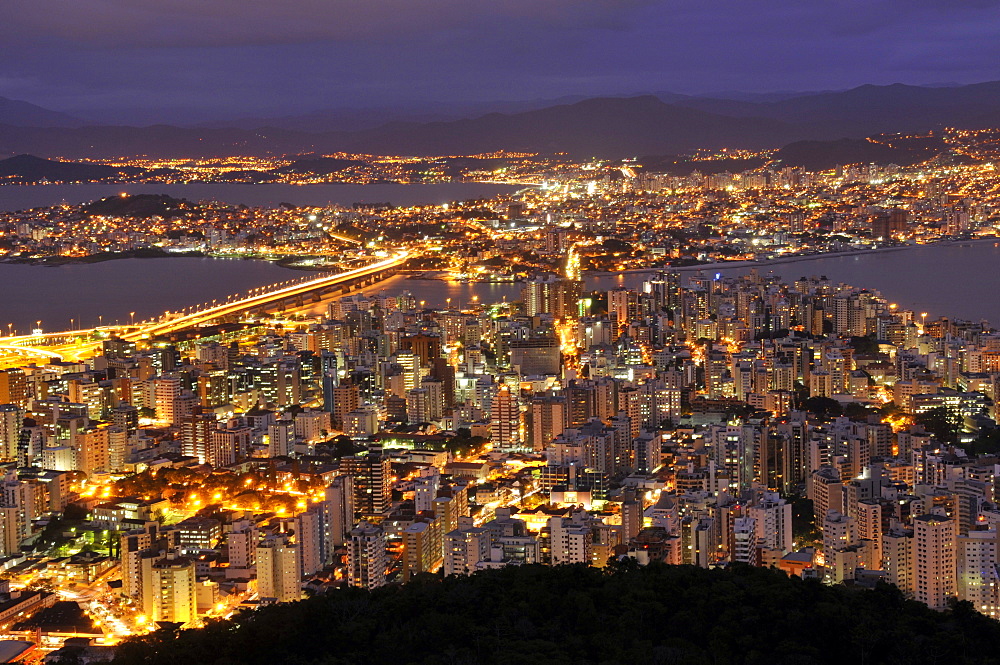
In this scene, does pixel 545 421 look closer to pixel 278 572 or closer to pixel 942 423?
pixel 942 423

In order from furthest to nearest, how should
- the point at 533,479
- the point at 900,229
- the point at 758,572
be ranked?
the point at 900,229, the point at 533,479, the point at 758,572

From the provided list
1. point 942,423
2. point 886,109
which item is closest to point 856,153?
point 886,109

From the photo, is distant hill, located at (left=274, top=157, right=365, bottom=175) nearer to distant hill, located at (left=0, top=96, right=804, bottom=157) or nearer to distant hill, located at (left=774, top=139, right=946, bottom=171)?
distant hill, located at (left=0, top=96, right=804, bottom=157)

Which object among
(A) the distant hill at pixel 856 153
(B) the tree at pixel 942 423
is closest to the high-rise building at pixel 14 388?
(B) the tree at pixel 942 423

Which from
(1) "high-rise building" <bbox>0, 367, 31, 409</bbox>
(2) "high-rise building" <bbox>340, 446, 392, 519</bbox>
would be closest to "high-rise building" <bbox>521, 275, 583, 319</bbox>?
(1) "high-rise building" <bbox>0, 367, 31, 409</bbox>

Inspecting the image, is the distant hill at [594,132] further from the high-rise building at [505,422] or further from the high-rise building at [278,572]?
the high-rise building at [278,572]

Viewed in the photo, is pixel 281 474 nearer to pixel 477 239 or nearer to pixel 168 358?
pixel 168 358

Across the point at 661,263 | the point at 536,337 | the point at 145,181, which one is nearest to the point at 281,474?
the point at 536,337
